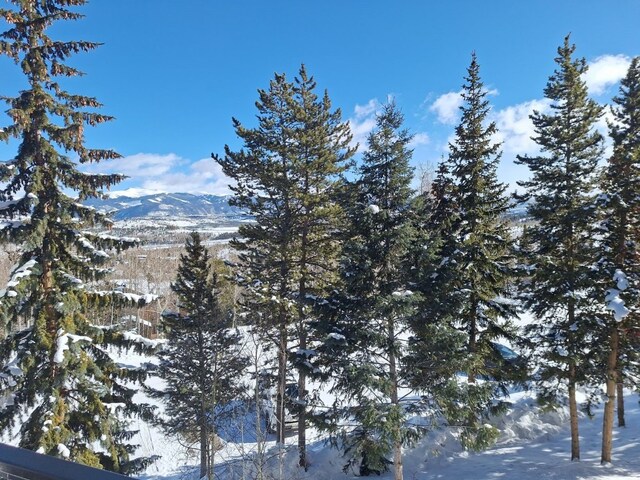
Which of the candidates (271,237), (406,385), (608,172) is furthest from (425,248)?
(608,172)

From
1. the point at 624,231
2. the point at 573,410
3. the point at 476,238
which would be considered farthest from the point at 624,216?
the point at 573,410

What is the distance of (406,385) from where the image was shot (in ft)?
41.1

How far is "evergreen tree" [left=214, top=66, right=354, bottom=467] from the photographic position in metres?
13.9

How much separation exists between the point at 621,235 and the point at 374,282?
7.94 m

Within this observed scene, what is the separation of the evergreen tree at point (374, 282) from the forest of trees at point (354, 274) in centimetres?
6

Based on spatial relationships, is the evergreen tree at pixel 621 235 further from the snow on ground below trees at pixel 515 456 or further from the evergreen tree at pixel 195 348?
the evergreen tree at pixel 195 348

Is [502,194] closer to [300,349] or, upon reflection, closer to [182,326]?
[300,349]

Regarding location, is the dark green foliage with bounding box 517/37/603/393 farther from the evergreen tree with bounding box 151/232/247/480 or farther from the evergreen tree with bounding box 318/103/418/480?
the evergreen tree with bounding box 151/232/247/480

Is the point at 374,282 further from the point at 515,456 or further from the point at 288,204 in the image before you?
the point at 515,456

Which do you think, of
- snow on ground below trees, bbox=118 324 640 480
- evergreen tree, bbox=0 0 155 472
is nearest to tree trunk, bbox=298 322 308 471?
snow on ground below trees, bbox=118 324 640 480

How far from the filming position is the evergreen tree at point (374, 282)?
37.4 ft

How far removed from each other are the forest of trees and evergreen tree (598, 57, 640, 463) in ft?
0.18

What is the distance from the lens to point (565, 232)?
13.5m

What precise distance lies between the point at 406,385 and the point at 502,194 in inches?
303
